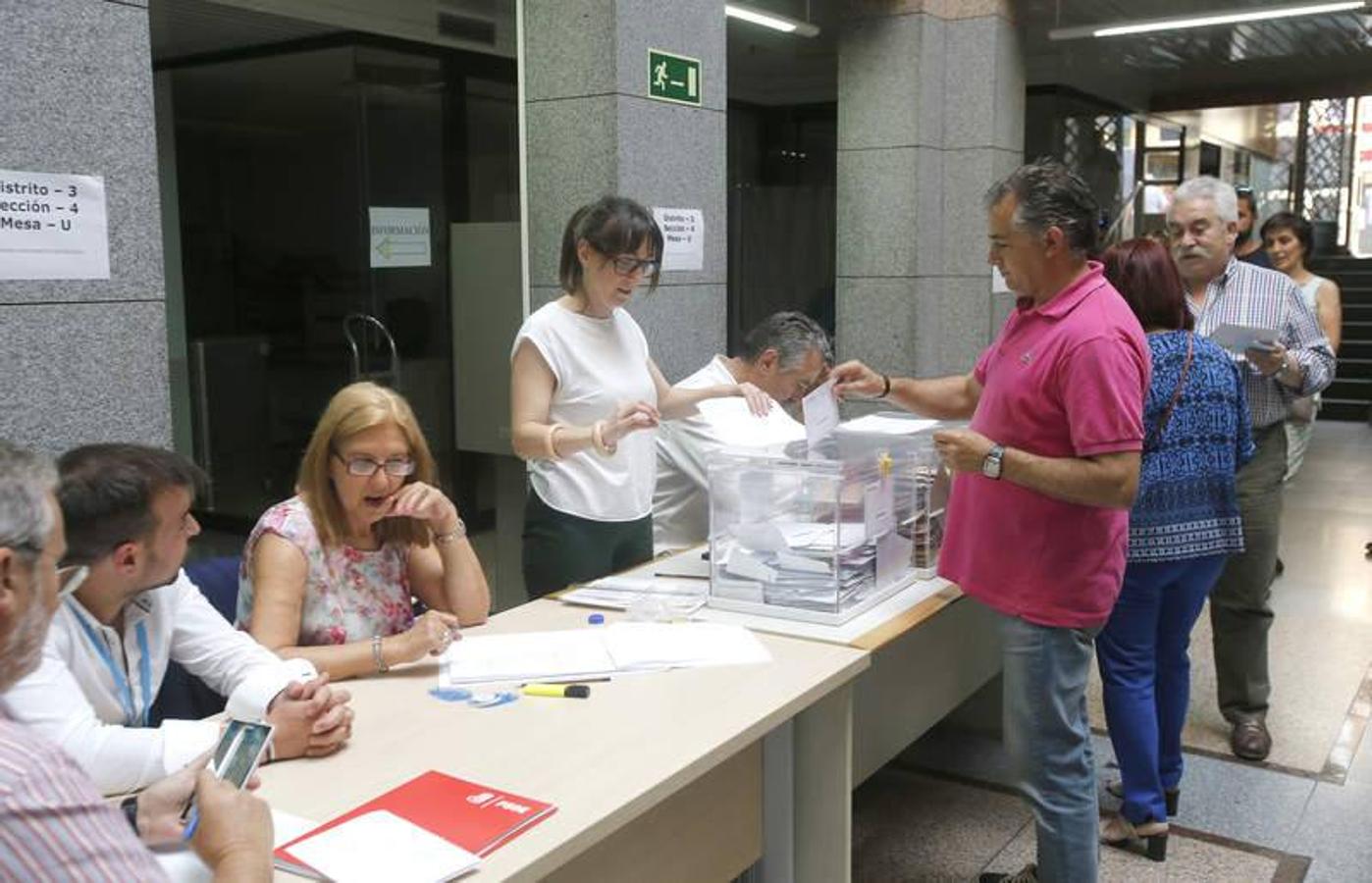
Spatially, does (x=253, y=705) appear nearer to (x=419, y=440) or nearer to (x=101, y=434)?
(x=419, y=440)

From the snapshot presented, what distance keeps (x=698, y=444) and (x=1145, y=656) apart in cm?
125

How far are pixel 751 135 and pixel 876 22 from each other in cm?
364

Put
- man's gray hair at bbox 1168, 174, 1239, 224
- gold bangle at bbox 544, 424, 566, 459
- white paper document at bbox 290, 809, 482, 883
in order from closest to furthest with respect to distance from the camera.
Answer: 1. white paper document at bbox 290, 809, 482, 883
2. gold bangle at bbox 544, 424, 566, 459
3. man's gray hair at bbox 1168, 174, 1239, 224

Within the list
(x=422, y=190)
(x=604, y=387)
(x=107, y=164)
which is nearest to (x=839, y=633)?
(x=604, y=387)

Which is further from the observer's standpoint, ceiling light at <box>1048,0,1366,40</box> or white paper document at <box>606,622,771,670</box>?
ceiling light at <box>1048,0,1366,40</box>

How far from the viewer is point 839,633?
8.01 feet

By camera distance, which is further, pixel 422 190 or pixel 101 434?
pixel 422 190

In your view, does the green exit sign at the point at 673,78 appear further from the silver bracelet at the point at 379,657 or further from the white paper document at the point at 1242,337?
the silver bracelet at the point at 379,657

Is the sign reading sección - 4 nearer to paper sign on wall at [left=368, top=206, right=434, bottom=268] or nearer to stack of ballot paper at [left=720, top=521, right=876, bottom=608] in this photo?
stack of ballot paper at [left=720, top=521, right=876, bottom=608]

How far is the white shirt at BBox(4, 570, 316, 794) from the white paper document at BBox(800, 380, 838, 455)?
4.08ft

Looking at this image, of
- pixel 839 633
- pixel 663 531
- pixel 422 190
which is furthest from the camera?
pixel 422 190

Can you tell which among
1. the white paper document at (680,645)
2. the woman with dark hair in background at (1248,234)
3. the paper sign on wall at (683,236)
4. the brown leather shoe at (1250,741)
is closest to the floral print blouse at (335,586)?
the white paper document at (680,645)

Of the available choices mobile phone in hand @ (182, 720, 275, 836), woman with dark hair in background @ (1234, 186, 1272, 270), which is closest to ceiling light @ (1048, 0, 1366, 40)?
woman with dark hair in background @ (1234, 186, 1272, 270)

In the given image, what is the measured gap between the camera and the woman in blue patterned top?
2.88 meters
